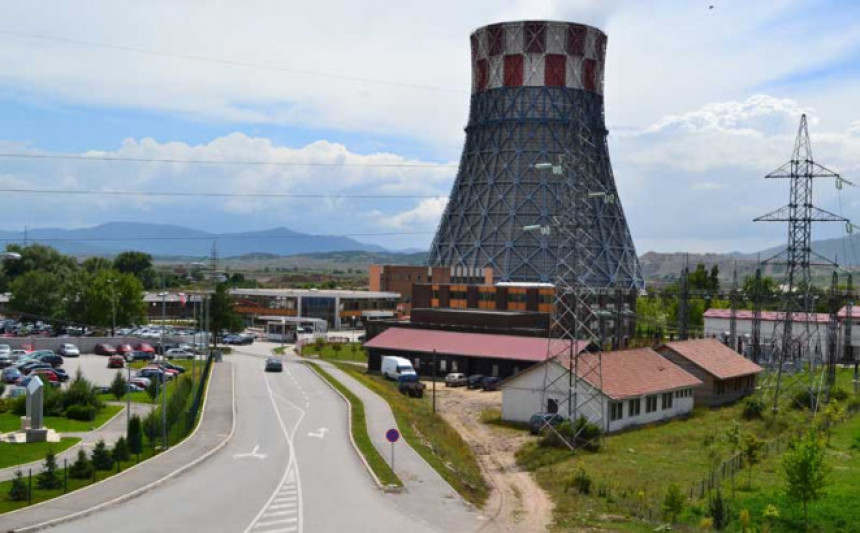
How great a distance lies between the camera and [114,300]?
8794 centimetres

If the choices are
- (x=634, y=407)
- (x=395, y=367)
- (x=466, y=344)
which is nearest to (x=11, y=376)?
(x=395, y=367)

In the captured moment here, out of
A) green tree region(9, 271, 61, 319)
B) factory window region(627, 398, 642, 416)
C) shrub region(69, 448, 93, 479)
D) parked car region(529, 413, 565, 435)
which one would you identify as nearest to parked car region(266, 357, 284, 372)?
parked car region(529, 413, 565, 435)

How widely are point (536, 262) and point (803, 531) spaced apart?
7925 cm

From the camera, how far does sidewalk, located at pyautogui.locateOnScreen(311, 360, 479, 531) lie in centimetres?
2599

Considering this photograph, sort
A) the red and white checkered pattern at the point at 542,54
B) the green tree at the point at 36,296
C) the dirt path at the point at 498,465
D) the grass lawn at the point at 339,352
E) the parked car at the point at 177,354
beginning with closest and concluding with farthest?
1. the dirt path at the point at 498,465
2. the parked car at the point at 177,354
3. the grass lawn at the point at 339,352
4. the green tree at the point at 36,296
5. the red and white checkered pattern at the point at 542,54

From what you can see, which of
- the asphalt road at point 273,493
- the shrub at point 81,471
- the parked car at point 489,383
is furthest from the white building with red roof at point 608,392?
the shrub at point 81,471

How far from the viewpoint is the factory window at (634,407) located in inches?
1836

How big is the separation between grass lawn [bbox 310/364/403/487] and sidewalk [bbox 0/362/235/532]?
5647mm

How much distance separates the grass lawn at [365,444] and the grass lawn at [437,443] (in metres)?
1.78

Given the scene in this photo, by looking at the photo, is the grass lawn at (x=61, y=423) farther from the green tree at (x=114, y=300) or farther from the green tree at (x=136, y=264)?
the green tree at (x=136, y=264)

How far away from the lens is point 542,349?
6378 cm

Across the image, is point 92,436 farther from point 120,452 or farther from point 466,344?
point 466,344

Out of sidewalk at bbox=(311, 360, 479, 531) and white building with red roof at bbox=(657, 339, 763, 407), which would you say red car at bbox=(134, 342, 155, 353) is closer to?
sidewalk at bbox=(311, 360, 479, 531)

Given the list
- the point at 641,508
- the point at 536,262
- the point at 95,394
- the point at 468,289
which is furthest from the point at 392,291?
the point at 641,508
